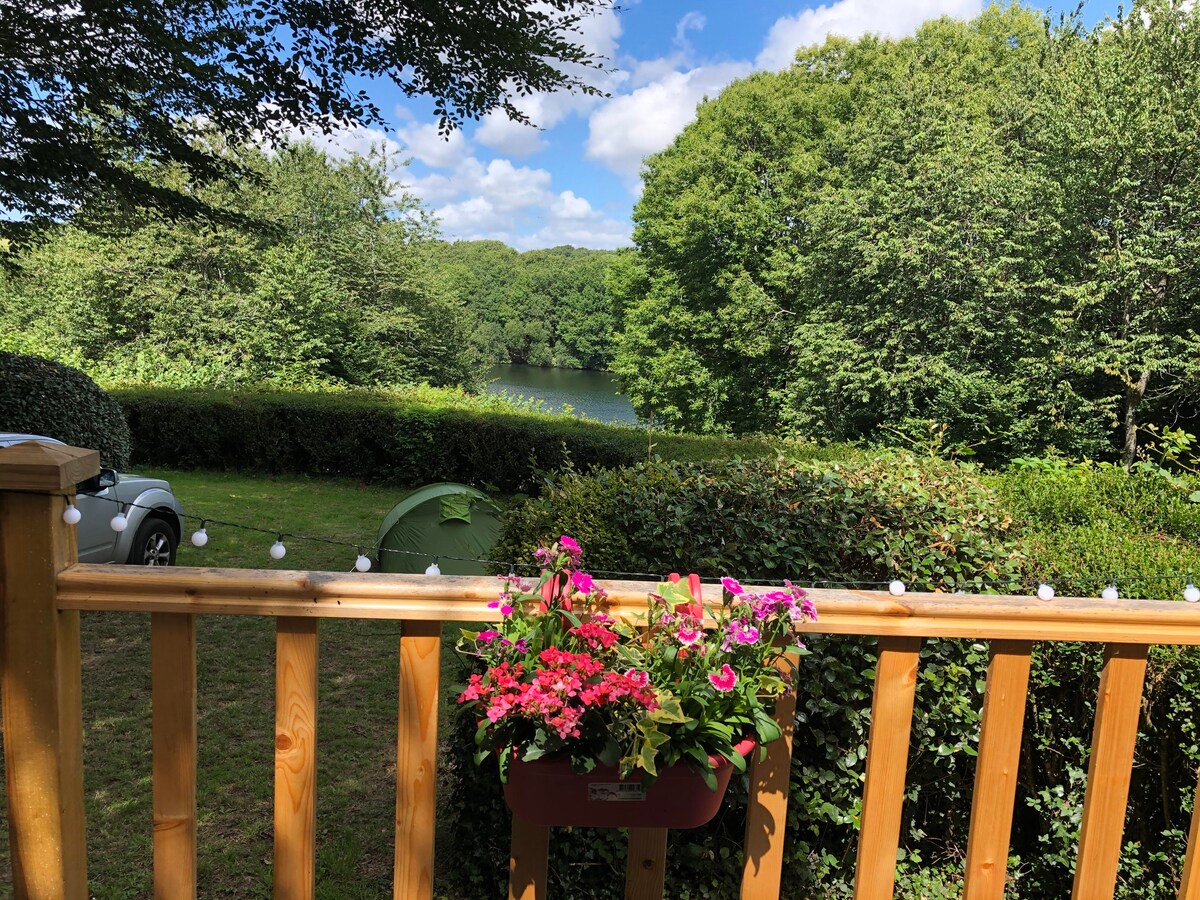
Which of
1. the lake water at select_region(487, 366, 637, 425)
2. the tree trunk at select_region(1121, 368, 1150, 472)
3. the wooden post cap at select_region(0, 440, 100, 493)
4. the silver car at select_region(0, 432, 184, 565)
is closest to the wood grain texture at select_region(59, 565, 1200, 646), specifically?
the wooden post cap at select_region(0, 440, 100, 493)

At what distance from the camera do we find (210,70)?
654cm

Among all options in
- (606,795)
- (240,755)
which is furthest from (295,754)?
(240,755)

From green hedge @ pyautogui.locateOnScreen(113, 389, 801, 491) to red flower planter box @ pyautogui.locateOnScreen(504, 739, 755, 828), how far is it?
9.48 m

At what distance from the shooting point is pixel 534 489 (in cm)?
1089

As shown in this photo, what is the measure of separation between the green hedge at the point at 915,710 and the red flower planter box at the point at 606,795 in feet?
4.36

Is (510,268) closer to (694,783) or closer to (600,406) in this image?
(600,406)

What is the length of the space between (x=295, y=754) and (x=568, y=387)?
43.4 meters

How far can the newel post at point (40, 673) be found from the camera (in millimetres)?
1358

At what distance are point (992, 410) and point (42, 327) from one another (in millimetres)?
22641

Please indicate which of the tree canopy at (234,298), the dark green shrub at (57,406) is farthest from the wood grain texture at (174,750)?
the tree canopy at (234,298)

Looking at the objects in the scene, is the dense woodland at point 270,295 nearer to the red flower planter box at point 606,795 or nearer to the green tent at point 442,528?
the green tent at point 442,528

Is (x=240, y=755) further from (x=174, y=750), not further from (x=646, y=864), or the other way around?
(x=646, y=864)

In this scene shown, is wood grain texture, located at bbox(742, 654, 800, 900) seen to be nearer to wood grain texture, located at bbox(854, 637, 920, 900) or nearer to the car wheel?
wood grain texture, located at bbox(854, 637, 920, 900)

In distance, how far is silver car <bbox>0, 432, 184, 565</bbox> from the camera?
5.15 metres
